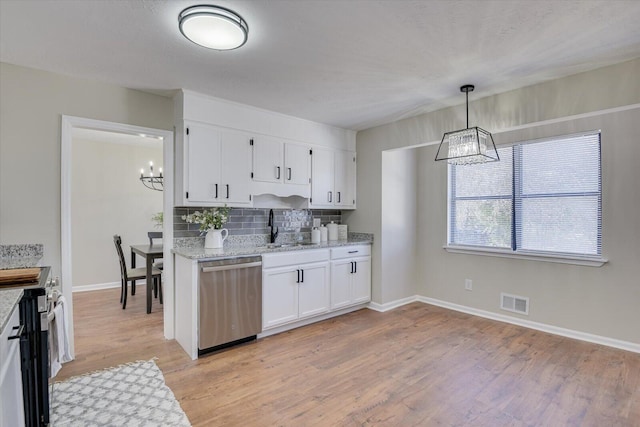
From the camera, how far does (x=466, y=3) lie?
6.00 ft

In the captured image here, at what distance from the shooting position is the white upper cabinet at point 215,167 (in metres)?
3.20

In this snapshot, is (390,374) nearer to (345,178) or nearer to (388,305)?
(388,305)

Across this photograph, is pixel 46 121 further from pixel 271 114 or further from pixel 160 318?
pixel 160 318

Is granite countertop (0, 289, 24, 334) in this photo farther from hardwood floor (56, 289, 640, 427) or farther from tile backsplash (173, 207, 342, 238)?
tile backsplash (173, 207, 342, 238)

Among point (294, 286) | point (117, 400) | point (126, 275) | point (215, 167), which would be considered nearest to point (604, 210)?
point (294, 286)

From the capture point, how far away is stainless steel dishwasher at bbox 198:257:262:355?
295 cm

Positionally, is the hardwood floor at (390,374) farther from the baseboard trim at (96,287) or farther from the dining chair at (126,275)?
the baseboard trim at (96,287)

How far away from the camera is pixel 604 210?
3.24 metres

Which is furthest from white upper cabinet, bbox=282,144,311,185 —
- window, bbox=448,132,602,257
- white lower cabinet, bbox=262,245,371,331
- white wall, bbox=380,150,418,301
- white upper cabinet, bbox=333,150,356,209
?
window, bbox=448,132,602,257

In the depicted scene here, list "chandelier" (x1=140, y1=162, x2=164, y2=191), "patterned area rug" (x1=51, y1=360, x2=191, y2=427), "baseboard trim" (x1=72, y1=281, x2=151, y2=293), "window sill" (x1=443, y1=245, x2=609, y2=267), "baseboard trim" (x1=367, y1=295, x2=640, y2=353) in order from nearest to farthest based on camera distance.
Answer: "patterned area rug" (x1=51, y1=360, x2=191, y2=427)
"baseboard trim" (x1=367, y1=295, x2=640, y2=353)
"window sill" (x1=443, y1=245, x2=609, y2=267)
"baseboard trim" (x1=72, y1=281, x2=151, y2=293)
"chandelier" (x1=140, y1=162, x2=164, y2=191)

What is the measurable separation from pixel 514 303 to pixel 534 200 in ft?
4.02

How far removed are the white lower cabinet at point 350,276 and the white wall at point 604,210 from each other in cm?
14

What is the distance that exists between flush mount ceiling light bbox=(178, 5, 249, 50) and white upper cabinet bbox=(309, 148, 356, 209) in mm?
2214

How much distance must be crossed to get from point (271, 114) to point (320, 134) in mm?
766
